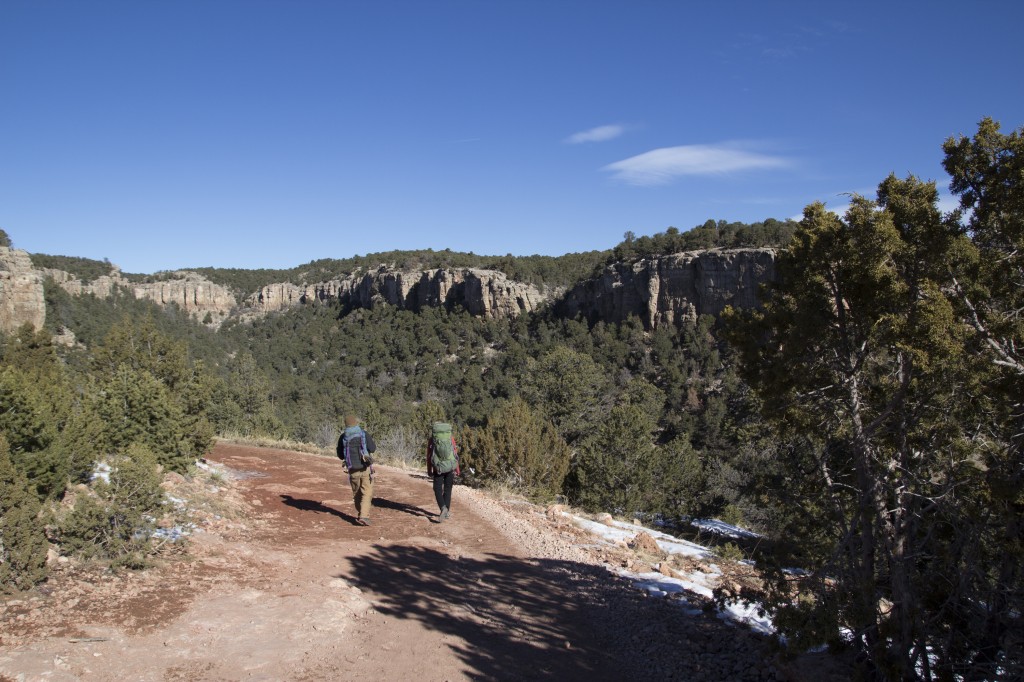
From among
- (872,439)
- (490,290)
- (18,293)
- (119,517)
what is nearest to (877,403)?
(872,439)

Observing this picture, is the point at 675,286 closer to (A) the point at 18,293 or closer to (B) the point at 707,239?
(B) the point at 707,239

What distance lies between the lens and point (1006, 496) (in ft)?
11.3

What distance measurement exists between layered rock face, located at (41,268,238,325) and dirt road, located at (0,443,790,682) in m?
101

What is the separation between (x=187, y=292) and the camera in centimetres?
10462

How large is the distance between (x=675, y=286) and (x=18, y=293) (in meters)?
56.5

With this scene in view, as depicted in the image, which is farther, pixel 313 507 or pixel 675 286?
pixel 675 286

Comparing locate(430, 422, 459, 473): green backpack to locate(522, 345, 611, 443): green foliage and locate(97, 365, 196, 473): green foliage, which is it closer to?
locate(97, 365, 196, 473): green foliage

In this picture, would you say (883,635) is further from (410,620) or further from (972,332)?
(410,620)

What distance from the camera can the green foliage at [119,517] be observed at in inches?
196

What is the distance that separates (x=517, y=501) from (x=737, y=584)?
4.43m

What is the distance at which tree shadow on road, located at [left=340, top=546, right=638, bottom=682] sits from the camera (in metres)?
4.49

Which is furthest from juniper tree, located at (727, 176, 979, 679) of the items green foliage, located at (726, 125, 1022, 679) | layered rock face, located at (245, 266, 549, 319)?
layered rock face, located at (245, 266, 549, 319)

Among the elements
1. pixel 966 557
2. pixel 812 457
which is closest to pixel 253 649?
pixel 966 557

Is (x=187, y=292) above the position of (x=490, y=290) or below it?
below
